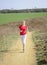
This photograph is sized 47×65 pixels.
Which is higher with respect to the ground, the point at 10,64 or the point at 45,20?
the point at 10,64

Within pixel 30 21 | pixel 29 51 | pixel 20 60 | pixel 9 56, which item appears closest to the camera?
pixel 20 60

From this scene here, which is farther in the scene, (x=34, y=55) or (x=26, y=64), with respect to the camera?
(x=34, y=55)

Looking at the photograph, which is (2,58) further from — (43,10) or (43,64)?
(43,10)

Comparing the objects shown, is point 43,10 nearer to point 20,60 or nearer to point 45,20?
point 45,20

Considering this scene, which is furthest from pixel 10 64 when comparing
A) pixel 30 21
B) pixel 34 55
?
pixel 30 21

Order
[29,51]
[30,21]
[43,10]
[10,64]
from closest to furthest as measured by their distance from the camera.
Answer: [10,64], [29,51], [30,21], [43,10]

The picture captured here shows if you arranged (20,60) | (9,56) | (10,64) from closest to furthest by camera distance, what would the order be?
1. (10,64)
2. (20,60)
3. (9,56)

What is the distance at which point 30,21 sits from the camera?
40688 mm

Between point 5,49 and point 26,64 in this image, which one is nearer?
point 26,64

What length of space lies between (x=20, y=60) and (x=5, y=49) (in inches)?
118

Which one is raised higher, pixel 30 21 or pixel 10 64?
pixel 10 64

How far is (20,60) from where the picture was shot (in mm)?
12250

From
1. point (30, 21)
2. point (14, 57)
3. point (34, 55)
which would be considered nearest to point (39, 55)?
point (34, 55)

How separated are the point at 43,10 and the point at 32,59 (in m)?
52.6
